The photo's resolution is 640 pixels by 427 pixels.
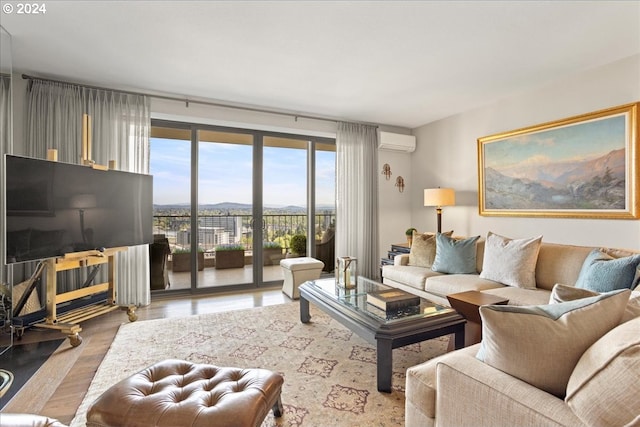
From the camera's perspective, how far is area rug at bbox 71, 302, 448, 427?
1.78m

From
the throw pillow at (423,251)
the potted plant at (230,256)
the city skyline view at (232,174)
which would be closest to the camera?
the throw pillow at (423,251)

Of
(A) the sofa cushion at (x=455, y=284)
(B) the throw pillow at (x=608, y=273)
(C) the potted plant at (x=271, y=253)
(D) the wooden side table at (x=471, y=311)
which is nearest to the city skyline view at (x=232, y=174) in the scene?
(C) the potted plant at (x=271, y=253)

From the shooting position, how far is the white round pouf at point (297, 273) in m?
4.02

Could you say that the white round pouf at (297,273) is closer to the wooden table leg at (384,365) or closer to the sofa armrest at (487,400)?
the wooden table leg at (384,365)

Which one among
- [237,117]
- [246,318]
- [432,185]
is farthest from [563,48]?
[246,318]

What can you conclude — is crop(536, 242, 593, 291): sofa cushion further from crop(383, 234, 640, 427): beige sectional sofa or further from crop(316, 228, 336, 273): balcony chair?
crop(316, 228, 336, 273): balcony chair

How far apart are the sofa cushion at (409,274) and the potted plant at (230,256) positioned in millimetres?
2083

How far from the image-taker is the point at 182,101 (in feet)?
12.9

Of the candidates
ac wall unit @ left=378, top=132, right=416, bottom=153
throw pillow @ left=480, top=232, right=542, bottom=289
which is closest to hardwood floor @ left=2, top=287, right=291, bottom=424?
throw pillow @ left=480, top=232, right=542, bottom=289

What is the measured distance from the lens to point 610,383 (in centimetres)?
83

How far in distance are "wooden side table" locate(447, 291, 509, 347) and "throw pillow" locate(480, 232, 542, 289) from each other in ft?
2.52

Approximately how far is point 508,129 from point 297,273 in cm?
317

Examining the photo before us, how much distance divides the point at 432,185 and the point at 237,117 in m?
3.11

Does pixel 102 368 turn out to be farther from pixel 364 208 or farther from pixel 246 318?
pixel 364 208
